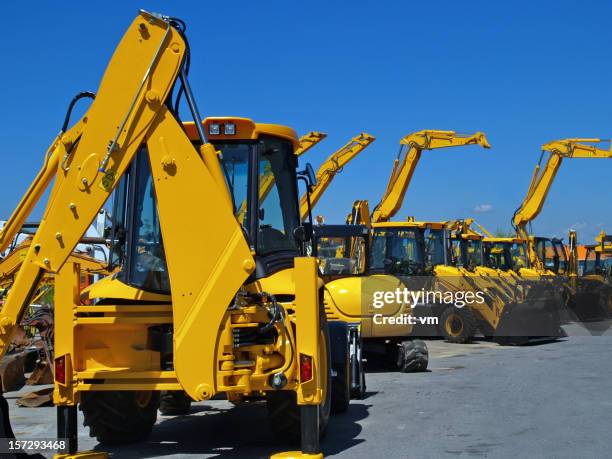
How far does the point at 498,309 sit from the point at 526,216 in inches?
329

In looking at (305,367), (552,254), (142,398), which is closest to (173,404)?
(142,398)

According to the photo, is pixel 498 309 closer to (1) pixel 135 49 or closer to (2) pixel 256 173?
(2) pixel 256 173

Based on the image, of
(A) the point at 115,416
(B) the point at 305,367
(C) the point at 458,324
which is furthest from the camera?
(C) the point at 458,324

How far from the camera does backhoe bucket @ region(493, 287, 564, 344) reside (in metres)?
20.7

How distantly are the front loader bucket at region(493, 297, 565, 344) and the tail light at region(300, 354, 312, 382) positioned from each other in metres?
14.3

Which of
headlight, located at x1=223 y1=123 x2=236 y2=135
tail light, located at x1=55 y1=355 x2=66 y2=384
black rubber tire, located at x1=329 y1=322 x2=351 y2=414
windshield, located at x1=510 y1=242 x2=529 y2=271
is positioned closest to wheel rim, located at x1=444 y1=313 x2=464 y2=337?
windshield, located at x1=510 y1=242 x2=529 y2=271

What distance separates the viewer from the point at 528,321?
20719mm

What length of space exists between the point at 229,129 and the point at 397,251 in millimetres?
10964

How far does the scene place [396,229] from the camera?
18.8m

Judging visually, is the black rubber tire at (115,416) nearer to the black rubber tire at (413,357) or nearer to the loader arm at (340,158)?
the black rubber tire at (413,357)

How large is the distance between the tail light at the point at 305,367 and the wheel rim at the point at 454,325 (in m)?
13.3

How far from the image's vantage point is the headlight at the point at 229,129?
8.12 meters

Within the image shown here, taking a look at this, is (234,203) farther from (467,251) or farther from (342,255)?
(467,251)

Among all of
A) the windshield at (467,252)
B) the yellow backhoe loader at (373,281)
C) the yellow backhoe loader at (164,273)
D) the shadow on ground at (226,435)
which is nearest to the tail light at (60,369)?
the yellow backhoe loader at (164,273)
